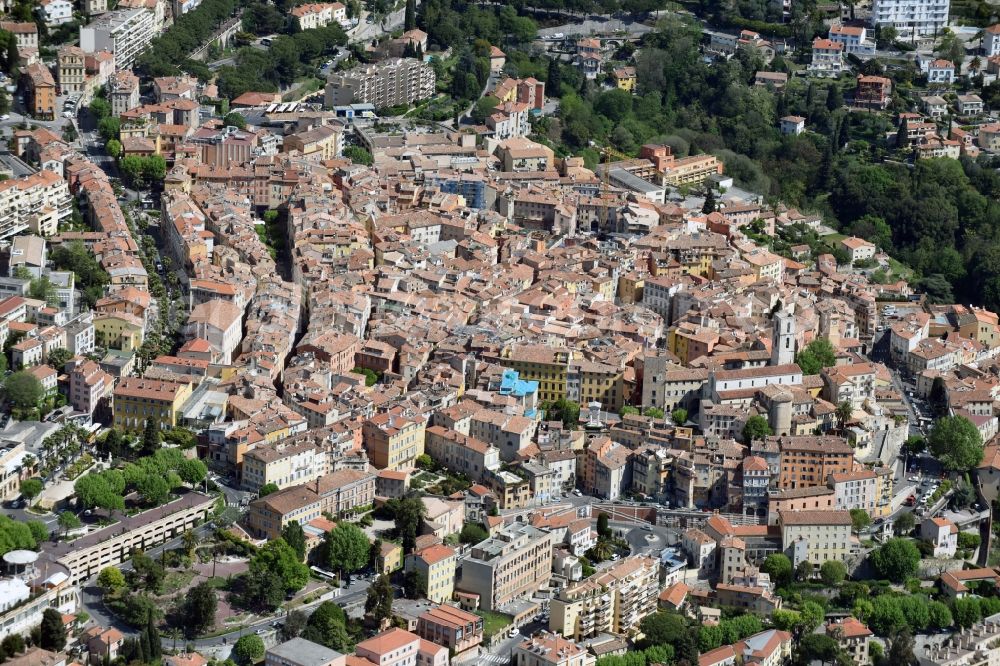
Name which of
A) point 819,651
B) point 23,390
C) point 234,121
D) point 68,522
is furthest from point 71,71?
point 819,651

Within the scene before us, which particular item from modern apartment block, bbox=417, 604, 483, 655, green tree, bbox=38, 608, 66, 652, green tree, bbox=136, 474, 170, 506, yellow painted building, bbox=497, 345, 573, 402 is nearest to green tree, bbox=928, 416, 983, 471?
yellow painted building, bbox=497, 345, 573, 402

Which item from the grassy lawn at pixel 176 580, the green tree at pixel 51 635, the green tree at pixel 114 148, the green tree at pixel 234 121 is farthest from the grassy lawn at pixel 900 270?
the green tree at pixel 51 635

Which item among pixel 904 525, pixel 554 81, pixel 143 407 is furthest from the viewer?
pixel 554 81

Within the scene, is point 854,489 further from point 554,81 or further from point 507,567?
point 554,81

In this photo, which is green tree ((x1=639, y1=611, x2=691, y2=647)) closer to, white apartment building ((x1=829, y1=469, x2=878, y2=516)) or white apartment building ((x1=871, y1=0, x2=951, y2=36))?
white apartment building ((x1=829, y1=469, x2=878, y2=516))

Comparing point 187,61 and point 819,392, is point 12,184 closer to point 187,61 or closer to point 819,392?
point 187,61

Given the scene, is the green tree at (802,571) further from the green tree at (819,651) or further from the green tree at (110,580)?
the green tree at (110,580)

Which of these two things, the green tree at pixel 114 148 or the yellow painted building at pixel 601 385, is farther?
the green tree at pixel 114 148
